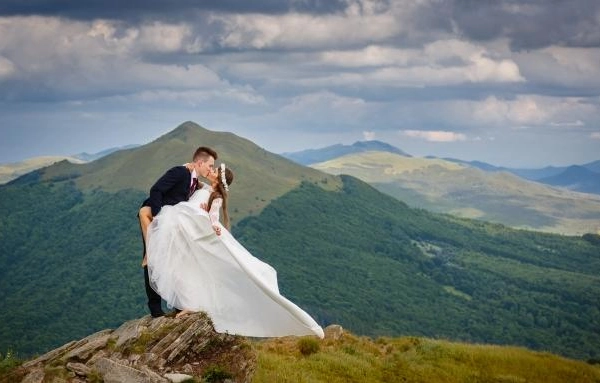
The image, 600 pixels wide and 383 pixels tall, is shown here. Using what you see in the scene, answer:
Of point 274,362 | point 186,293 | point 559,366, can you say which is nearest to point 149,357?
point 186,293

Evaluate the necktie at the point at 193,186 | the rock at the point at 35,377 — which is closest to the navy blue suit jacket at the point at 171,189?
the necktie at the point at 193,186

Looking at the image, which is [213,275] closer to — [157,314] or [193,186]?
[157,314]

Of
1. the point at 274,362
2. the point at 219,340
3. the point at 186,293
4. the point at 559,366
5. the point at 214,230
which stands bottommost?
the point at 559,366

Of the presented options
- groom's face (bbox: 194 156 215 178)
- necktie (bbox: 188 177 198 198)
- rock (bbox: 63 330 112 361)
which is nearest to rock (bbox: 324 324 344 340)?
necktie (bbox: 188 177 198 198)

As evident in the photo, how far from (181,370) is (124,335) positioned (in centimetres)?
235

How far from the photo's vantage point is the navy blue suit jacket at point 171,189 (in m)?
19.9

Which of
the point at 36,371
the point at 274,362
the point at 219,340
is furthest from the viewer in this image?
the point at 274,362

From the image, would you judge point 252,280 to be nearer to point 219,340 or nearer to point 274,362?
point 219,340

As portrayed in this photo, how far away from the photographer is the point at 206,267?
19.9 m

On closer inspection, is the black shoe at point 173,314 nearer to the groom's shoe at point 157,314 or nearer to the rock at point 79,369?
the groom's shoe at point 157,314

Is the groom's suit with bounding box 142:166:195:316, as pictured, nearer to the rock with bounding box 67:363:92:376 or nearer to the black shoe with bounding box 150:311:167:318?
the black shoe with bounding box 150:311:167:318

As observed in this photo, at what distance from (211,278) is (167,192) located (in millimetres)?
2895

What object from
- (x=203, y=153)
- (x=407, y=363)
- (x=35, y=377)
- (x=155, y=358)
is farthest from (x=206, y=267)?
(x=407, y=363)

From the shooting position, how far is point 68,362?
18.9 m
